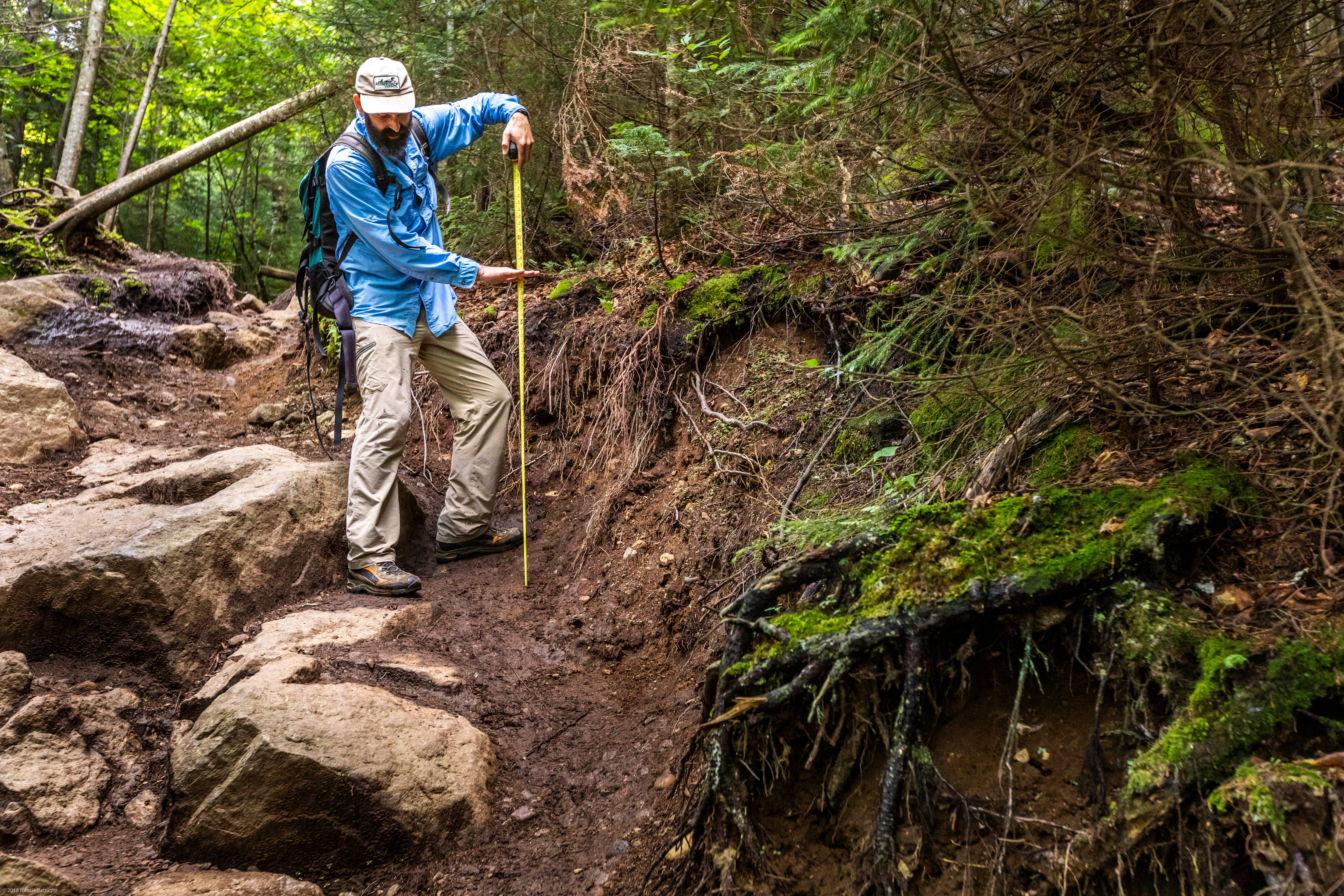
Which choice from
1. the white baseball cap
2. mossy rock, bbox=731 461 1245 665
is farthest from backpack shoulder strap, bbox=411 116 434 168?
mossy rock, bbox=731 461 1245 665

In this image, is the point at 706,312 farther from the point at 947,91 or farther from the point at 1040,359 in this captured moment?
the point at 1040,359

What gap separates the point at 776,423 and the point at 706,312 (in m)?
1.18

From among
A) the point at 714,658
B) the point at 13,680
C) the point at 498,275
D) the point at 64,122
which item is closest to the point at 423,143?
the point at 498,275

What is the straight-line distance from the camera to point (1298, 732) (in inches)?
75.9

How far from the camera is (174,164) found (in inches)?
464

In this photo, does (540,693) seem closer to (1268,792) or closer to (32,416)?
(1268,792)

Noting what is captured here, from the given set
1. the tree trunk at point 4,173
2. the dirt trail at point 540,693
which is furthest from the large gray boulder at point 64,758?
the tree trunk at point 4,173

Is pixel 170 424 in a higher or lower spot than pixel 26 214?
lower

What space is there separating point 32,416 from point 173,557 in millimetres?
Answer: 3824

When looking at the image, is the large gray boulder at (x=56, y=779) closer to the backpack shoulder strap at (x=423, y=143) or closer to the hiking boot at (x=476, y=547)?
the hiking boot at (x=476, y=547)

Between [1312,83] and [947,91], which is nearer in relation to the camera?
[1312,83]

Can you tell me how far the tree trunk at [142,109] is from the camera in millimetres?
14047

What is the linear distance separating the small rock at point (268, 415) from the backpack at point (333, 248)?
260cm

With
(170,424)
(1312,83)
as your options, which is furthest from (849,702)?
(170,424)
